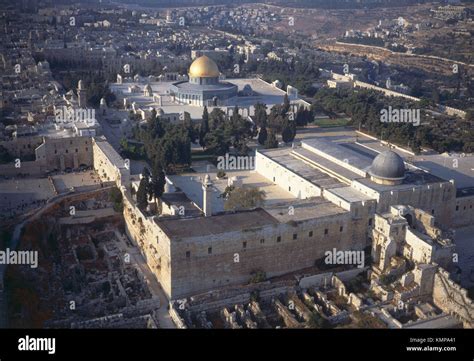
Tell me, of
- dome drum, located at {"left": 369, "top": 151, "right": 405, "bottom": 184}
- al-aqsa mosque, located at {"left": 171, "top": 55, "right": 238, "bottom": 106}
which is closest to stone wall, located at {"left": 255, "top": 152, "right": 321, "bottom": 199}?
dome drum, located at {"left": 369, "top": 151, "right": 405, "bottom": 184}

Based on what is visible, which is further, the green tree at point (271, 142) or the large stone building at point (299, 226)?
the green tree at point (271, 142)

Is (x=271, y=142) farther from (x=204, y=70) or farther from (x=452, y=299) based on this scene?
(x=452, y=299)

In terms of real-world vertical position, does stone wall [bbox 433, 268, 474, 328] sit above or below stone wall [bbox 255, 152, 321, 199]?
below

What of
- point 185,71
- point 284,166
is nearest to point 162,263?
point 284,166

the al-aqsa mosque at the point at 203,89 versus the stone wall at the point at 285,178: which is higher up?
the al-aqsa mosque at the point at 203,89

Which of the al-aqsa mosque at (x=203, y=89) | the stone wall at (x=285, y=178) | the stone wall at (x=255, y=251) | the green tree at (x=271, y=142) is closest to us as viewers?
the stone wall at (x=255, y=251)

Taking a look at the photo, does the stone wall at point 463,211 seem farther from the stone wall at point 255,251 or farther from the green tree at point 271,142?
the green tree at point 271,142

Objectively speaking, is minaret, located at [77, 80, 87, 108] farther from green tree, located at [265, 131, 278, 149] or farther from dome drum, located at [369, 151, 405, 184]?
dome drum, located at [369, 151, 405, 184]

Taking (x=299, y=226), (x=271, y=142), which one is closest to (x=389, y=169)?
(x=299, y=226)

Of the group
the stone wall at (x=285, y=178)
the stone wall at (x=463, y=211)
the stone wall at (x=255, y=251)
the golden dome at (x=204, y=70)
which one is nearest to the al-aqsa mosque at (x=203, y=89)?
the golden dome at (x=204, y=70)
